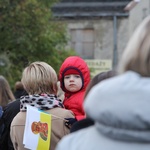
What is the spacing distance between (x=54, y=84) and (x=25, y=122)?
1.29 ft

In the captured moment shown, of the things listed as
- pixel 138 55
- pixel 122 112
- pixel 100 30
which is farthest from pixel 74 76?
pixel 100 30

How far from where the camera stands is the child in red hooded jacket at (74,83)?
4.82 m

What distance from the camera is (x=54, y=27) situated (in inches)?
747

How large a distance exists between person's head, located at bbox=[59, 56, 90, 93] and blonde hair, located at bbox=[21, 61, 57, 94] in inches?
12.8

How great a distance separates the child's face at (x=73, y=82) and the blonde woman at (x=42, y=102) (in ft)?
1.01

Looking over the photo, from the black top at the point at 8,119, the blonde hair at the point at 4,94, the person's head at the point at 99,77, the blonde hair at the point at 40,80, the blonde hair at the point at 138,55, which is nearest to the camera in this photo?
the blonde hair at the point at 138,55

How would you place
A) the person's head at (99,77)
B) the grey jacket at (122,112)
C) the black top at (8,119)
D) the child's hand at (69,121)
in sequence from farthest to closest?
the black top at (8,119) < the child's hand at (69,121) < the person's head at (99,77) < the grey jacket at (122,112)

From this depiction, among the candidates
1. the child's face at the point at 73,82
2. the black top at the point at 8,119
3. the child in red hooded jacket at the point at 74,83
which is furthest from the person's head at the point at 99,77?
the black top at the point at 8,119

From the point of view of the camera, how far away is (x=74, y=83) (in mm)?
4926

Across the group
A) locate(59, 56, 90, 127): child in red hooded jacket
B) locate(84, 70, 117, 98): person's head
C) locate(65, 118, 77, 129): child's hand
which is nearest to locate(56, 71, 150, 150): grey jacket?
locate(84, 70, 117, 98): person's head

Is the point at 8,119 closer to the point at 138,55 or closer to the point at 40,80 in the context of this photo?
the point at 40,80

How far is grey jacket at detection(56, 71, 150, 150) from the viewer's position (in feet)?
6.68

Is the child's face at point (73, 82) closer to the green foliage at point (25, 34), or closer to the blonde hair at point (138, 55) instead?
the blonde hair at point (138, 55)

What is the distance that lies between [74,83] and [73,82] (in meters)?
0.02
